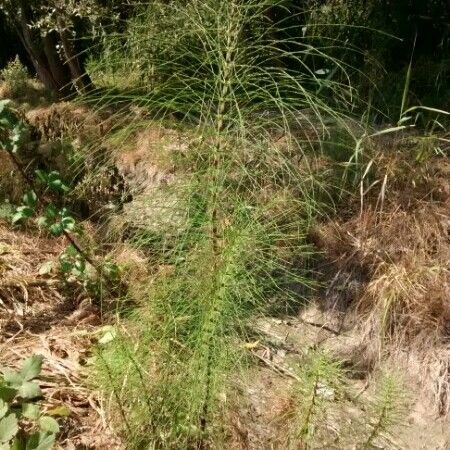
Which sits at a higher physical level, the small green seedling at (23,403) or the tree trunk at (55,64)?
the tree trunk at (55,64)

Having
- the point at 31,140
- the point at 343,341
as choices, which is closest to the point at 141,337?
the point at 343,341

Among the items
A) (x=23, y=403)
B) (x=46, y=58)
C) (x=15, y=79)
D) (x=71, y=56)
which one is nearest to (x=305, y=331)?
(x=23, y=403)

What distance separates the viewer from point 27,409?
2.25 meters

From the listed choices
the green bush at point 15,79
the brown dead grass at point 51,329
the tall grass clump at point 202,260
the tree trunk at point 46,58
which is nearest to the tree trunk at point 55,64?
the tree trunk at point 46,58

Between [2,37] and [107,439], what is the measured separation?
5671 mm

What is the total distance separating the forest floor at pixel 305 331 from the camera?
2621mm

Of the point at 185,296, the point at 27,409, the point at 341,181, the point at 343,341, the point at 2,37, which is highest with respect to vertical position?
the point at 2,37

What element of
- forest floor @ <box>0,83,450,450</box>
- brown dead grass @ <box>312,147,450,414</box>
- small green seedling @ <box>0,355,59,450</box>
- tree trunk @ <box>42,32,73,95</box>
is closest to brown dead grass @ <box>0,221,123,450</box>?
forest floor @ <box>0,83,450,450</box>

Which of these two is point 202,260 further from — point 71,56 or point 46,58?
point 46,58

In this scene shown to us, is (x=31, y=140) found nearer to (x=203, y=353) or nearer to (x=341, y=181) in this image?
(x=341, y=181)

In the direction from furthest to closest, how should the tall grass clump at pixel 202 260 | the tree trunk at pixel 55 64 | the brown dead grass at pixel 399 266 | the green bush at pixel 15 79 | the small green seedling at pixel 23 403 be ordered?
the green bush at pixel 15 79, the tree trunk at pixel 55 64, the brown dead grass at pixel 399 266, the small green seedling at pixel 23 403, the tall grass clump at pixel 202 260

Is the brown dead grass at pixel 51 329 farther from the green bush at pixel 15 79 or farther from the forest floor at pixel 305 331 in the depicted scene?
the green bush at pixel 15 79

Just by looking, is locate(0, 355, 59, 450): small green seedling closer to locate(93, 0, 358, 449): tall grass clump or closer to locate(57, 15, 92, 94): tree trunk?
locate(93, 0, 358, 449): tall grass clump

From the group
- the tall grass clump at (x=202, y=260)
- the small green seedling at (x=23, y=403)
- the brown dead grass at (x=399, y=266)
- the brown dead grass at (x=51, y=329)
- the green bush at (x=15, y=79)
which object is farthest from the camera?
the green bush at (x=15, y=79)
